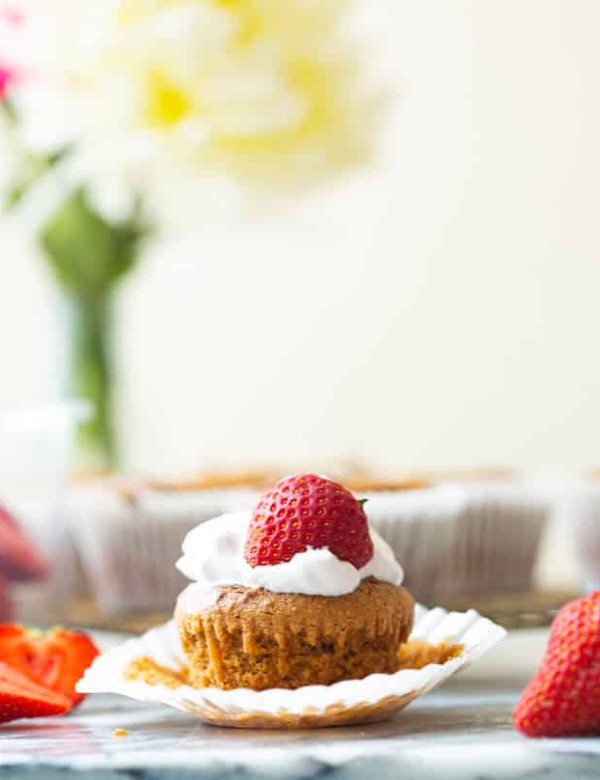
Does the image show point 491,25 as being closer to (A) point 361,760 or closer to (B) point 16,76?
(B) point 16,76

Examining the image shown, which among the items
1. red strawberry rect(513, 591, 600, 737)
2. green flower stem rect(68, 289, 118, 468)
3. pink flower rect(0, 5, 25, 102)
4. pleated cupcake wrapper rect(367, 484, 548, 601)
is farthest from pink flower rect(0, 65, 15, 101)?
red strawberry rect(513, 591, 600, 737)

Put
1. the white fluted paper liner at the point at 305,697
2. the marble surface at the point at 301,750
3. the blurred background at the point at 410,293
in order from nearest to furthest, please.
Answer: the marble surface at the point at 301,750 < the white fluted paper liner at the point at 305,697 < the blurred background at the point at 410,293

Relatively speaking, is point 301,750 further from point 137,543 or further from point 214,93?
point 214,93

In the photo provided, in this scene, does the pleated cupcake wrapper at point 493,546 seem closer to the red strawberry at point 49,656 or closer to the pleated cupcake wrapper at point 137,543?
the pleated cupcake wrapper at point 137,543

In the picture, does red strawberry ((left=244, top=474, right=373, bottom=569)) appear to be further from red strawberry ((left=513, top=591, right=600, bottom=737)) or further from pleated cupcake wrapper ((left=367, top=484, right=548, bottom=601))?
pleated cupcake wrapper ((left=367, top=484, right=548, bottom=601))

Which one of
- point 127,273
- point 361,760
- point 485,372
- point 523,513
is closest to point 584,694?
point 361,760

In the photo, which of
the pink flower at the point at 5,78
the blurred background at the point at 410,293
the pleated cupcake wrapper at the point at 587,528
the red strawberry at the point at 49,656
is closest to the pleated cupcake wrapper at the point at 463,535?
the pleated cupcake wrapper at the point at 587,528
